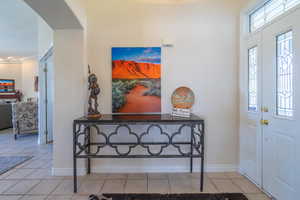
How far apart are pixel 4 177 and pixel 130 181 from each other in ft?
6.10

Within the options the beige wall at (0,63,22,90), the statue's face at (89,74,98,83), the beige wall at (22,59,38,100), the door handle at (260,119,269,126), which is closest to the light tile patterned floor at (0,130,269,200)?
the door handle at (260,119,269,126)

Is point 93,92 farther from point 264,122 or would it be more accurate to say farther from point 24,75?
point 24,75

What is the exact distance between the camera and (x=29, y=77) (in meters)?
7.54

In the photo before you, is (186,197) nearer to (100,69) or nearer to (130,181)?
(130,181)

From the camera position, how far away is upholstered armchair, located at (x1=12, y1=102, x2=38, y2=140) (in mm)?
4543

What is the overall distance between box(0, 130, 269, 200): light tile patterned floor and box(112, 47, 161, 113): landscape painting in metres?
0.99

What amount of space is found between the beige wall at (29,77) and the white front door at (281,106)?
836 cm

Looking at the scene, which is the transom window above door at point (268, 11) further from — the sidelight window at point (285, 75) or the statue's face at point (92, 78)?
the statue's face at point (92, 78)

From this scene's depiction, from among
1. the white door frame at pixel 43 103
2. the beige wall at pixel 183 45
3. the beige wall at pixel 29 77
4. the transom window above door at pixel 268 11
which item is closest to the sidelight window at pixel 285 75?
the transom window above door at pixel 268 11

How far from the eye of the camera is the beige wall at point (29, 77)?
7508 millimetres

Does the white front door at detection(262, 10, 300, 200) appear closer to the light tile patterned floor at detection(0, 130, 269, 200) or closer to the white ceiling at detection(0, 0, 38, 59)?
the light tile patterned floor at detection(0, 130, 269, 200)

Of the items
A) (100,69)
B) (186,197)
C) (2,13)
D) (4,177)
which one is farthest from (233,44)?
(2,13)

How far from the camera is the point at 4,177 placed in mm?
2547

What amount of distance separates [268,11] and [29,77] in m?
8.58
